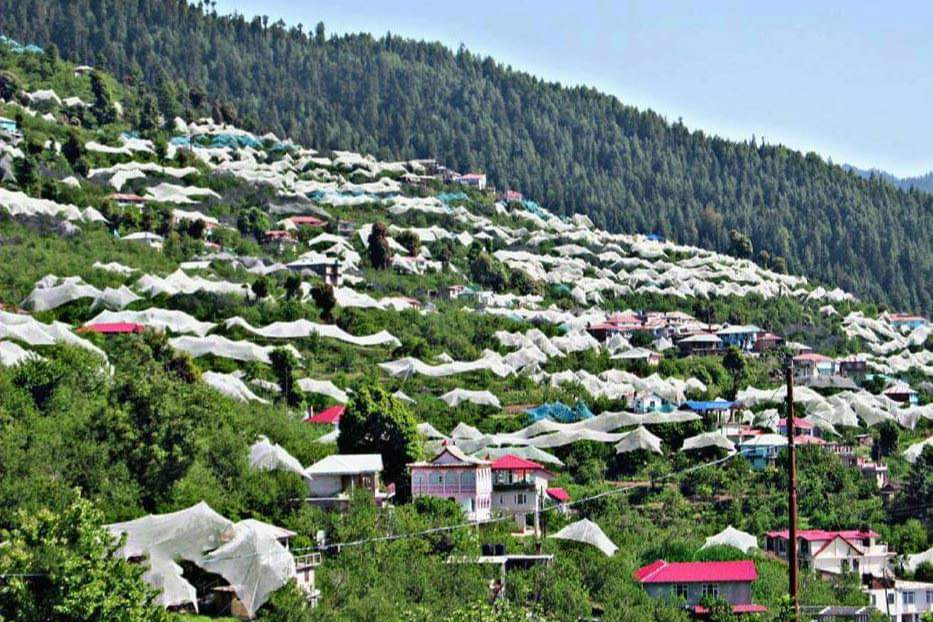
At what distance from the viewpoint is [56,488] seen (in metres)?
35.2

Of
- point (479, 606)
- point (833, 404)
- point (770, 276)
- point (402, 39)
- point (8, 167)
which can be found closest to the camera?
point (479, 606)

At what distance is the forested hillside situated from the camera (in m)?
134

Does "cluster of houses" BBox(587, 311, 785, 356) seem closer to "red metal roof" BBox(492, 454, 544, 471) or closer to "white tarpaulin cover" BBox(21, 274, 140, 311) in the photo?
"white tarpaulin cover" BBox(21, 274, 140, 311)

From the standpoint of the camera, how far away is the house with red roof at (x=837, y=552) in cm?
4529

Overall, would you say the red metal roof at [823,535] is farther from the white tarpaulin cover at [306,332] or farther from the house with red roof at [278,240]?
→ the house with red roof at [278,240]

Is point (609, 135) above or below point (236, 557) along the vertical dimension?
above

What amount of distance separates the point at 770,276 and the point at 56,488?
76.5 meters

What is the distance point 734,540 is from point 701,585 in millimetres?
3278

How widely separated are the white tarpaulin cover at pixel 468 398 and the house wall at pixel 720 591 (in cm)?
1692

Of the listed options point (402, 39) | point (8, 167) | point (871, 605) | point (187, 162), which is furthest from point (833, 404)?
point (402, 39)

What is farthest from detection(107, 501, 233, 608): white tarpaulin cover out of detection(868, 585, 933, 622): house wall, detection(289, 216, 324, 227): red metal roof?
detection(289, 216, 324, 227): red metal roof

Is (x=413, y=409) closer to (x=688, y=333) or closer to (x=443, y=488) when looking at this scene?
(x=443, y=488)

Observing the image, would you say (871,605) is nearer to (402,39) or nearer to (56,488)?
(56,488)

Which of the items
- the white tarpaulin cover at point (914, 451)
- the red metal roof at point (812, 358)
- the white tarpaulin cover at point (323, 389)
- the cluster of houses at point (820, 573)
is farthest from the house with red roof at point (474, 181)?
the cluster of houses at point (820, 573)
